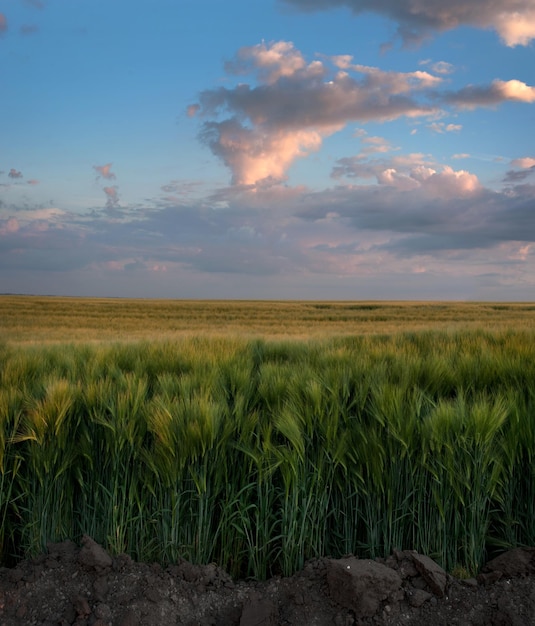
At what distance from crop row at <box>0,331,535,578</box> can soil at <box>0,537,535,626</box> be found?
18 centimetres

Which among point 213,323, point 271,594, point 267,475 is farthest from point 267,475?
point 213,323

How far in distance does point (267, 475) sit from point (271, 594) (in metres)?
0.59

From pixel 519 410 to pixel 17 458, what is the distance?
3224 millimetres

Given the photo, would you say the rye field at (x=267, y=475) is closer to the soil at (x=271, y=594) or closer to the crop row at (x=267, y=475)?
the crop row at (x=267, y=475)

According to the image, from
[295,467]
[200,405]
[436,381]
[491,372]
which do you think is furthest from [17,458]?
[491,372]

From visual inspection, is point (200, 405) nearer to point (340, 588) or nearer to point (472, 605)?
point (340, 588)

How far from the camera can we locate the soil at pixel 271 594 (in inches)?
101

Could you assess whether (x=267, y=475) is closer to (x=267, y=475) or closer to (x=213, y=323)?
(x=267, y=475)

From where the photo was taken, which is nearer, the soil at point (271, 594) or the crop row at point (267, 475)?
the soil at point (271, 594)

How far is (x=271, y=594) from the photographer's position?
275 cm

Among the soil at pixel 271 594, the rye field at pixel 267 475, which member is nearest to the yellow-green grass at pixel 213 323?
the rye field at pixel 267 475

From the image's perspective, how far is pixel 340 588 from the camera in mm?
2613

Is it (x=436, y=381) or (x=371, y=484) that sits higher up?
(x=436, y=381)

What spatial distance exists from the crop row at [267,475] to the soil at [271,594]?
0.60 feet
